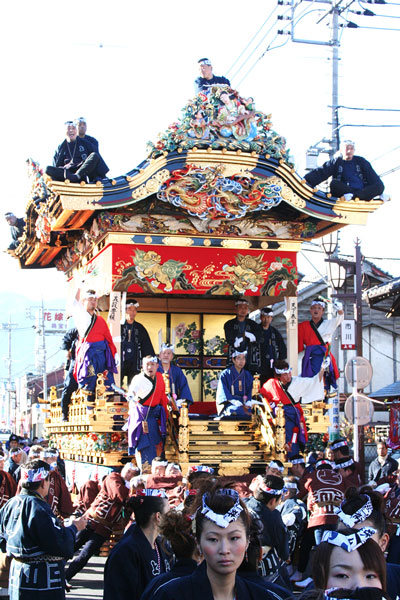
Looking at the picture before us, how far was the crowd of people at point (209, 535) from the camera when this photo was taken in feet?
10.7

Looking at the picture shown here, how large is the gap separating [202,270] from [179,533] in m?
8.86

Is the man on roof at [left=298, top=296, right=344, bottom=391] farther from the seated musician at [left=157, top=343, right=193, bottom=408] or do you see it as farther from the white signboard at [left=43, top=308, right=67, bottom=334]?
the white signboard at [left=43, top=308, right=67, bottom=334]

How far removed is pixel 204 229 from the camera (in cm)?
1287

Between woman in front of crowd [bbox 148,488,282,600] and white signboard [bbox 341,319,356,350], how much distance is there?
11.4 m

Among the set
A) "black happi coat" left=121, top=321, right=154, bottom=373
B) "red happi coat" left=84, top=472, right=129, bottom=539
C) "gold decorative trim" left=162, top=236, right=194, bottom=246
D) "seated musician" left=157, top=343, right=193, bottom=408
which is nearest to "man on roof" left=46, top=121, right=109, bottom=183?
"gold decorative trim" left=162, top=236, right=194, bottom=246

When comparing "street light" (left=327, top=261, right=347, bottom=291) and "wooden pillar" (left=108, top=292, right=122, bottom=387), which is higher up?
"street light" (left=327, top=261, right=347, bottom=291)

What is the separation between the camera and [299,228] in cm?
1335

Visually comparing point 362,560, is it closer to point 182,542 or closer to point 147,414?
point 182,542

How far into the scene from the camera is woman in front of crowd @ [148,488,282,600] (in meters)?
3.30

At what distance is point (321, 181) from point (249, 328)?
100 inches

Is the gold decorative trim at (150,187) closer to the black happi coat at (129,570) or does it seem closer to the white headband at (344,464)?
the white headband at (344,464)

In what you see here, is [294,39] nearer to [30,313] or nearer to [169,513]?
[169,513]

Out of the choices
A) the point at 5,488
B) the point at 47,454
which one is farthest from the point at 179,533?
the point at 47,454

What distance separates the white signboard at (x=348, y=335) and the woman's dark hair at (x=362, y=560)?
11624 millimetres
